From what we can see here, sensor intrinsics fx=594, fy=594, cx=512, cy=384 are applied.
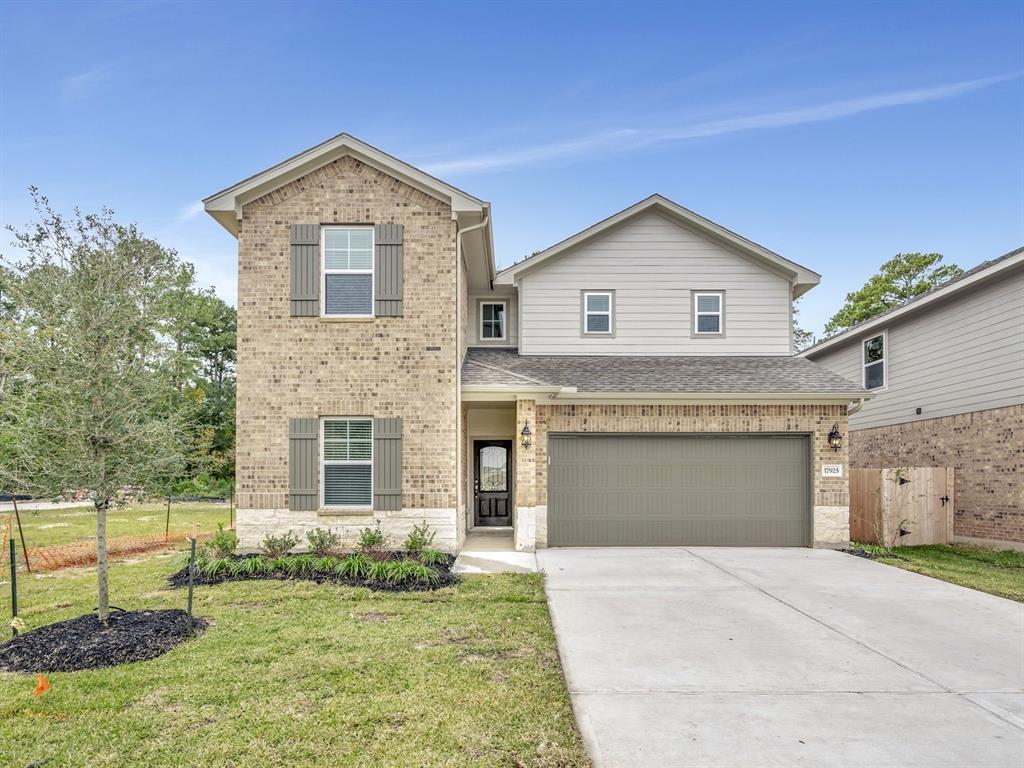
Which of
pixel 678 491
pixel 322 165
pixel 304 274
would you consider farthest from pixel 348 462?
pixel 678 491

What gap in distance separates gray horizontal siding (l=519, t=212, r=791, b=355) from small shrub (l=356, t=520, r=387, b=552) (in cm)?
515

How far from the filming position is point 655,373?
1178cm

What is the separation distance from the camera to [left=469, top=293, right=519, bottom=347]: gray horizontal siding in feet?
45.6

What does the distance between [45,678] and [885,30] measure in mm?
17183

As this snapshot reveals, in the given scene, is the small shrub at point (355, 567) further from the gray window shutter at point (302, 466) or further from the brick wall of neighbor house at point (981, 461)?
the brick wall of neighbor house at point (981, 461)

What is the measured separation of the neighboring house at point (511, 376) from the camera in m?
9.80

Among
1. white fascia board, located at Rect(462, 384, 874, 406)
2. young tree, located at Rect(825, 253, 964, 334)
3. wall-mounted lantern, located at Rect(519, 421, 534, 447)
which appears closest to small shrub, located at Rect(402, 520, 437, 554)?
wall-mounted lantern, located at Rect(519, 421, 534, 447)

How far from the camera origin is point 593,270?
42.6 feet

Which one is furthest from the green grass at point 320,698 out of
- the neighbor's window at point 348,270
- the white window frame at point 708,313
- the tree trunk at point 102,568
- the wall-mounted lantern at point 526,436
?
the white window frame at point 708,313

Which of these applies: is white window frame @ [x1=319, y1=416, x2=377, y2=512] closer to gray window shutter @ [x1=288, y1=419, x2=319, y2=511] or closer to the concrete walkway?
gray window shutter @ [x1=288, y1=419, x2=319, y2=511]

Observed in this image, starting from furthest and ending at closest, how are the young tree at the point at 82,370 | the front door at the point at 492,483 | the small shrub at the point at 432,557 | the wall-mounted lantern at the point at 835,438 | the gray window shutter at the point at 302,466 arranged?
1. the front door at the point at 492,483
2. the wall-mounted lantern at the point at 835,438
3. the gray window shutter at the point at 302,466
4. the small shrub at the point at 432,557
5. the young tree at the point at 82,370

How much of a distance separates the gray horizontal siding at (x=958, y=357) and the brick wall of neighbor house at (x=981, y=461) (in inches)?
10.3

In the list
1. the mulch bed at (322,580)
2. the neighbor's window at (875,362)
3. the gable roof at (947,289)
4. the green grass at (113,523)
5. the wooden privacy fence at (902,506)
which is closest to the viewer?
the mulch bed at (322,580)

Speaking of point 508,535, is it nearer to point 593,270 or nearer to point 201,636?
point 593,270
